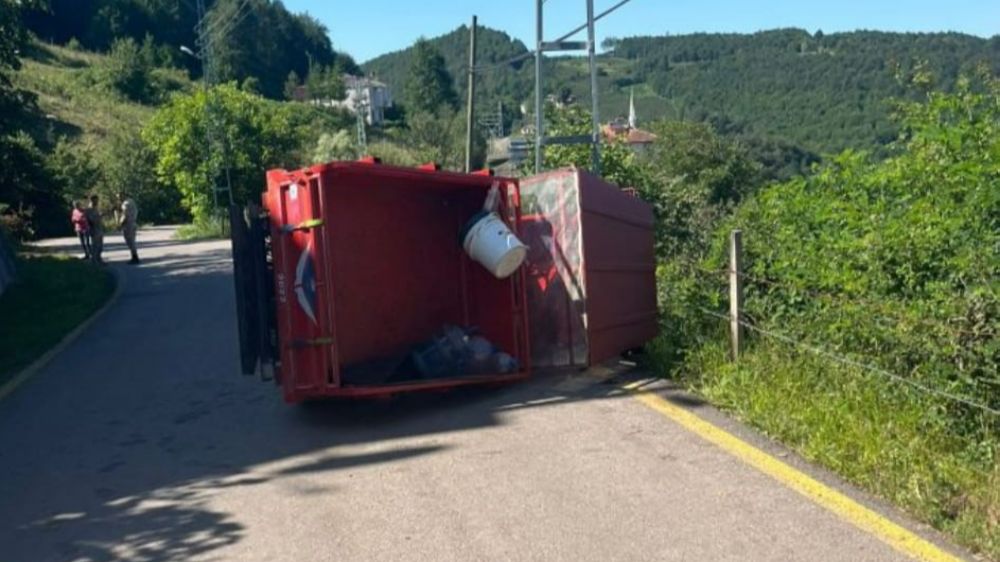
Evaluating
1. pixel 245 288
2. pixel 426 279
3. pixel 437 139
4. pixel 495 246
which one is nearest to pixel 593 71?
pixel 426 279

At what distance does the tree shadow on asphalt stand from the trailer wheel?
583 millimetres

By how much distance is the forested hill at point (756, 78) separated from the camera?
229 ft

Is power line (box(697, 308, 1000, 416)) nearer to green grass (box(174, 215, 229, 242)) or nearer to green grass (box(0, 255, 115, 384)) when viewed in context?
green grass (box(0, 255, 115, 384))

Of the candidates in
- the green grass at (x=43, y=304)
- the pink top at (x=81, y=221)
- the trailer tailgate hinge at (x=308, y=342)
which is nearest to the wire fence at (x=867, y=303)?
the trailer tailgate hinge at (x=308, y=342)

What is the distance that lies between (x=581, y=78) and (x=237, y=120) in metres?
71.4

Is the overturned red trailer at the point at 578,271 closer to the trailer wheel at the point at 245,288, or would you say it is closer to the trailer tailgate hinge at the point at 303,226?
the trailer tailgate hinge at the point at 303,226

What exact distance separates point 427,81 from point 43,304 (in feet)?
377

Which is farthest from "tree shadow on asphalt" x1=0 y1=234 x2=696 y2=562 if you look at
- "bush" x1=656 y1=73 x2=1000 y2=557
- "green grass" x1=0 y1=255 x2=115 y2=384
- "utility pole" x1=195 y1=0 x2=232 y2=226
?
"utility pole" x1=195 y1=0 x2=232 y2=226

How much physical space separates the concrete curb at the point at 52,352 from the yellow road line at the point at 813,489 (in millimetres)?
6761

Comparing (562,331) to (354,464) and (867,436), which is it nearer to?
(354,464)

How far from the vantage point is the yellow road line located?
469 cm

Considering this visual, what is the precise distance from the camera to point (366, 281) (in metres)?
8.88

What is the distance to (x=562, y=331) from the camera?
8836mm

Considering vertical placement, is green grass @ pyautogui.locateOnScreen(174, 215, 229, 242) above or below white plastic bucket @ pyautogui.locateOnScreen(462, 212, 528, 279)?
below
